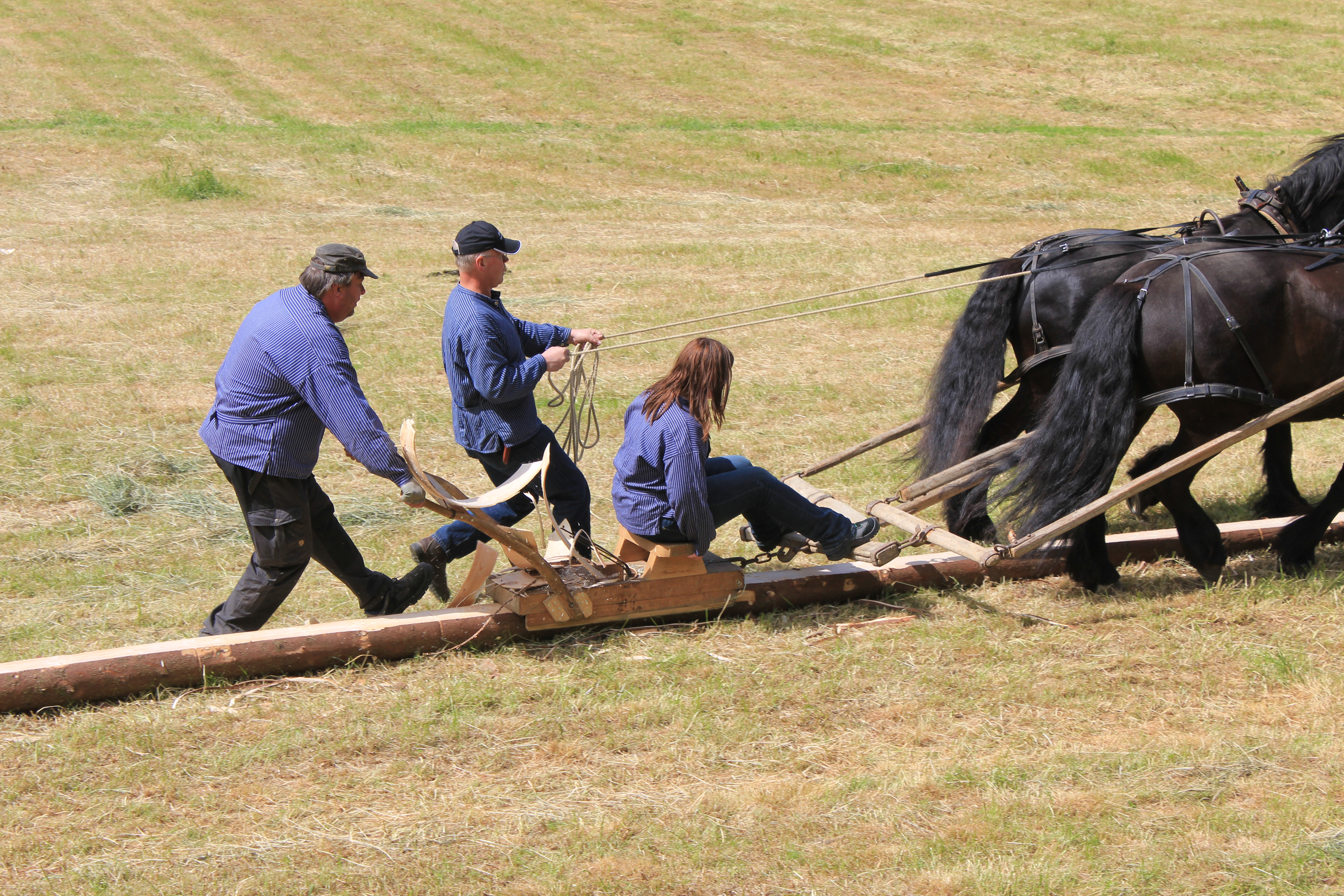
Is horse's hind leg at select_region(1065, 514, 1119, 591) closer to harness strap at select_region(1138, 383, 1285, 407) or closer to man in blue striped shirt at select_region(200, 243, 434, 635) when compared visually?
harness strap at select_region(1138, 383, 1285, 407)

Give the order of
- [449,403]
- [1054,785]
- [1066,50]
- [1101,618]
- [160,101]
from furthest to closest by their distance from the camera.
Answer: [1066,50] < [160,101] < [449,403] < [1101,618] < [1054,785]

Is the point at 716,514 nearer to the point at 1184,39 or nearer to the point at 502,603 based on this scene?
the point at 502,603

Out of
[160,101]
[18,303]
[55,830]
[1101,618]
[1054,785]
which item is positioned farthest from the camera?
[160,101]

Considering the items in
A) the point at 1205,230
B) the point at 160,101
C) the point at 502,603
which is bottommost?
the point at 502,603

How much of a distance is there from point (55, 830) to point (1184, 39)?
3037cm

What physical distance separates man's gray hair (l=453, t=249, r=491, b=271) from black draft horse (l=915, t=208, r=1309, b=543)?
8.47ft

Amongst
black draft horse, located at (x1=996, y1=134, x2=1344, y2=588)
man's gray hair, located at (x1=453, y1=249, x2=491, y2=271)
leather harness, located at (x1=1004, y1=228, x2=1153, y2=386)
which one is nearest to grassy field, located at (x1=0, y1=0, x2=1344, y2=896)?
black draft horse, located at (x1=996, y1=134, x2=1344, y2=588)

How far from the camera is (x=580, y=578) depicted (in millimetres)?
4727

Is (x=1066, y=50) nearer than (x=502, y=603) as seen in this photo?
No

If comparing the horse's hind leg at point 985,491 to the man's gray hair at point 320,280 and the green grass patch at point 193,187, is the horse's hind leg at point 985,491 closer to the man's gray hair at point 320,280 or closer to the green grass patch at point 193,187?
the man's gray hair at point 320,280

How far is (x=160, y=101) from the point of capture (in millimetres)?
22625

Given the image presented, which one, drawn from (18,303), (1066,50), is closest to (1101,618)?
(18,303)

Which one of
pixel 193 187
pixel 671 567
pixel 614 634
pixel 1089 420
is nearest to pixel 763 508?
pixel 671 567

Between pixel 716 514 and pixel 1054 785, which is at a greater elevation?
pixel 716 514
